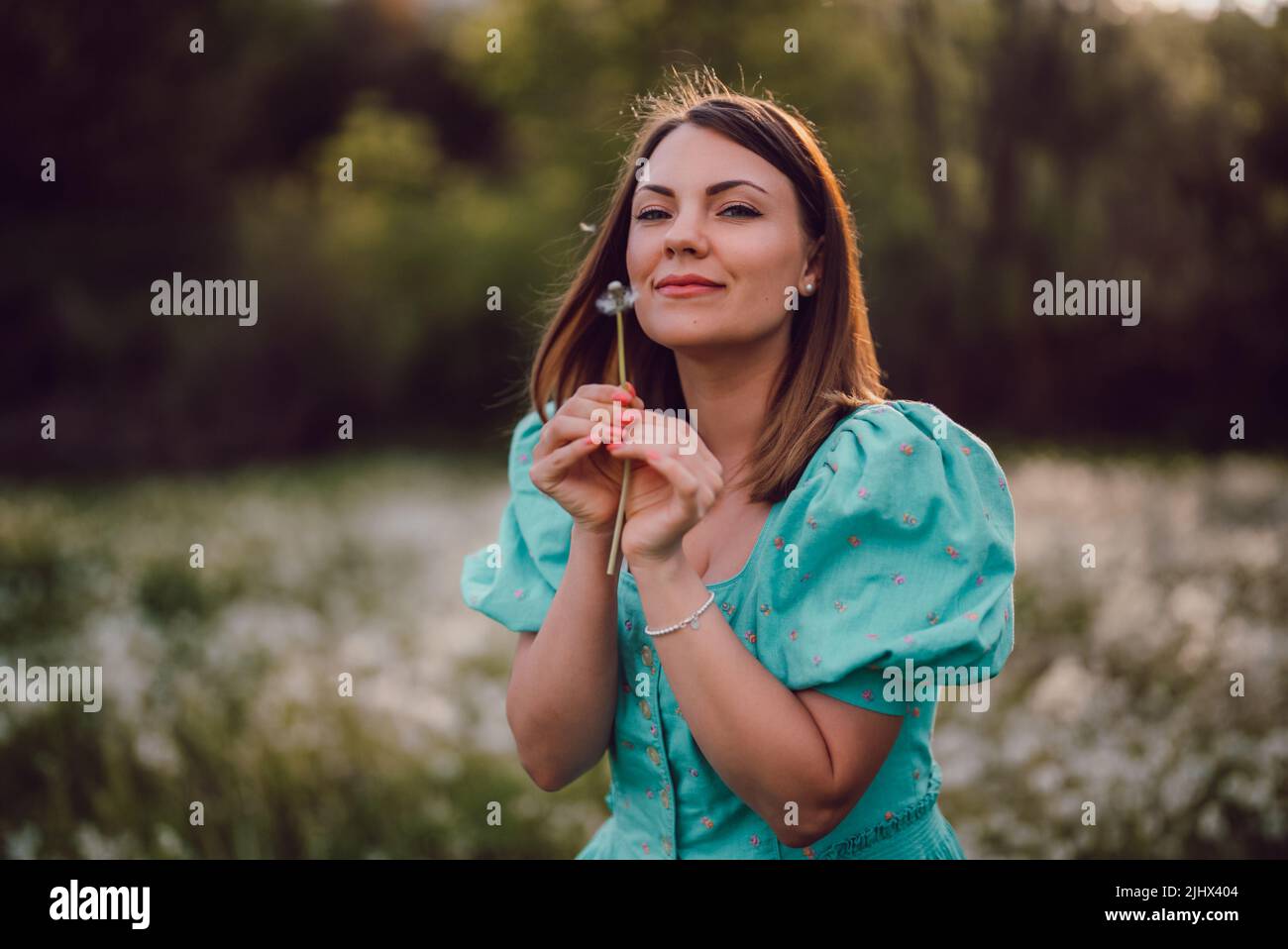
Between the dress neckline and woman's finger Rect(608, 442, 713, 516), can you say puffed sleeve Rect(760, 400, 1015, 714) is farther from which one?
woman's finger Rect(608, 442, 713, 516)

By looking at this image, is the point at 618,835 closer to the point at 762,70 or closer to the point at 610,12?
the point at 762,70

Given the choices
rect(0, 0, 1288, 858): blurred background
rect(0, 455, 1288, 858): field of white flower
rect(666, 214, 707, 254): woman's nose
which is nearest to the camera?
rect(666, 214, 707, 254): woman's nose

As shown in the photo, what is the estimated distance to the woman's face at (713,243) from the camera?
2088mm

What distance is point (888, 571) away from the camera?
1.95 m

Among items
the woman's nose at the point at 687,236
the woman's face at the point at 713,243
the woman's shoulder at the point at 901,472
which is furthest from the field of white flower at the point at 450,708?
the woman's nose at the point at 687,236

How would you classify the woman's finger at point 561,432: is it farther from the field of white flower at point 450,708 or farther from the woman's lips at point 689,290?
the field of white flower at point 450,708

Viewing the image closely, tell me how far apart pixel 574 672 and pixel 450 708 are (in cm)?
308

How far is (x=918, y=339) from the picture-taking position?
37.0 feet

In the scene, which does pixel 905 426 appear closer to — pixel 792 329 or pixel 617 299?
pixel 792 329

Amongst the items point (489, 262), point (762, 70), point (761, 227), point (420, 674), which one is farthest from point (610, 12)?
point (761, 227)

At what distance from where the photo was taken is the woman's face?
2088 mm

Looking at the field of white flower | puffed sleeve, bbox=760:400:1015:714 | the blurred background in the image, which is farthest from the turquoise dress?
the field of white flower

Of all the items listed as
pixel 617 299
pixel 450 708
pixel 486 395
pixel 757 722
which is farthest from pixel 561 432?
pixel 486 395
